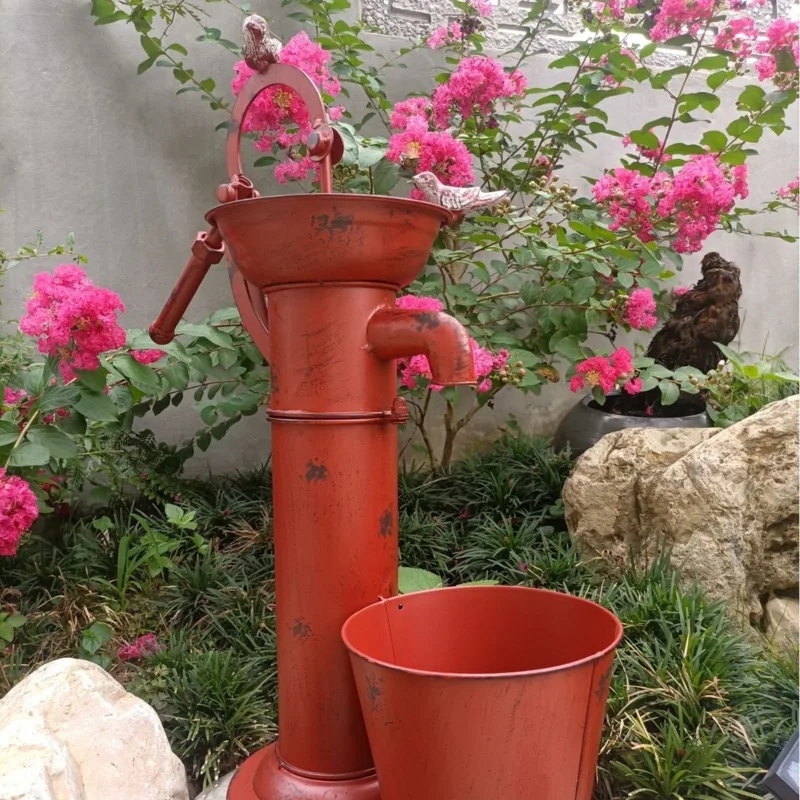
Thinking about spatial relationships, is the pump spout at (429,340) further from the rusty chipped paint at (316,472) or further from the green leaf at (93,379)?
the green leaf at (93,379)

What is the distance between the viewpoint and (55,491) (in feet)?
9.24

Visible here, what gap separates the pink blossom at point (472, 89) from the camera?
2.76m

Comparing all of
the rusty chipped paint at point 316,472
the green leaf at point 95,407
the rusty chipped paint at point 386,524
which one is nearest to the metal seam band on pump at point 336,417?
the rusty chipped paint at point 316,472

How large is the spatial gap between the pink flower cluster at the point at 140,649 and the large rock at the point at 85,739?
0.57 m

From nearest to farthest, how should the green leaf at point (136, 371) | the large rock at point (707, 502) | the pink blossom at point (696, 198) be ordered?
the green leaf at point (136, 371) → the large rock at point (707, 502) → the pink blossom at point (696, 198)

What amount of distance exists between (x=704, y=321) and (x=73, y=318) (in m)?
2.81

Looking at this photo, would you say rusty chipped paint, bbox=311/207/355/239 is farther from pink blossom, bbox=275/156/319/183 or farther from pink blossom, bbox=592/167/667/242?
pink blossom, bbox=592/167/667/242

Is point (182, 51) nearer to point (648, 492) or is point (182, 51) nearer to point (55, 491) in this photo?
point (55, 491)

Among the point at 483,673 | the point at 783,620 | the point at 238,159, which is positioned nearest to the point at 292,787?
the point at 483,673

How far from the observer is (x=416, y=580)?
231 centimetres

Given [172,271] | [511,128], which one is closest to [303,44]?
[172,271]

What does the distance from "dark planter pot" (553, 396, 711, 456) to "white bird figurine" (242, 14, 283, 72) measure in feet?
6.92

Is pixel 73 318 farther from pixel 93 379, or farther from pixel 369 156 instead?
pixel 369 156

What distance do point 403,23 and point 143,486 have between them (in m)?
2.43
